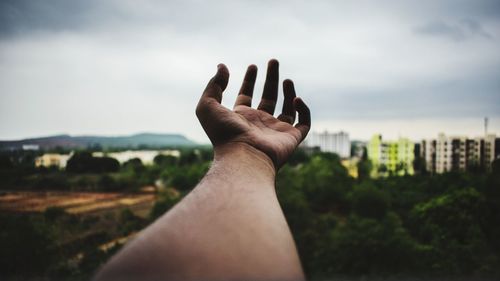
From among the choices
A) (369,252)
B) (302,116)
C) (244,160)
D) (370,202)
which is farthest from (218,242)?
(370,202)

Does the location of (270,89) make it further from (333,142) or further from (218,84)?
(333,142)

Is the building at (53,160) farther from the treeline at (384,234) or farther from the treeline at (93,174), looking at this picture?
the treeline at (384,234)

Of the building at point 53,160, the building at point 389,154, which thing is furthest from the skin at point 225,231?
the building at point 389,154

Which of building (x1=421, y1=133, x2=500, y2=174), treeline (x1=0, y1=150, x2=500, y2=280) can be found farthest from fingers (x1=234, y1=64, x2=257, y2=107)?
building (x1=421, y1=133, x2=500, y2=174)

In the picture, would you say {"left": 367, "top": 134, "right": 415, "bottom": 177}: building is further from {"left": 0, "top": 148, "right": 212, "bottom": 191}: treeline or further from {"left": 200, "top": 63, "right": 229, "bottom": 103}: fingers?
{"left": 200, "top": 63, "right": 229, "bottom": 103}: fingers

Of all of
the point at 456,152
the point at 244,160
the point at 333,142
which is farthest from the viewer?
the point at 333,142

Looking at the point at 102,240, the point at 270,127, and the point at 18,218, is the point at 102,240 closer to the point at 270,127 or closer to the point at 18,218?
the point at 18,218
